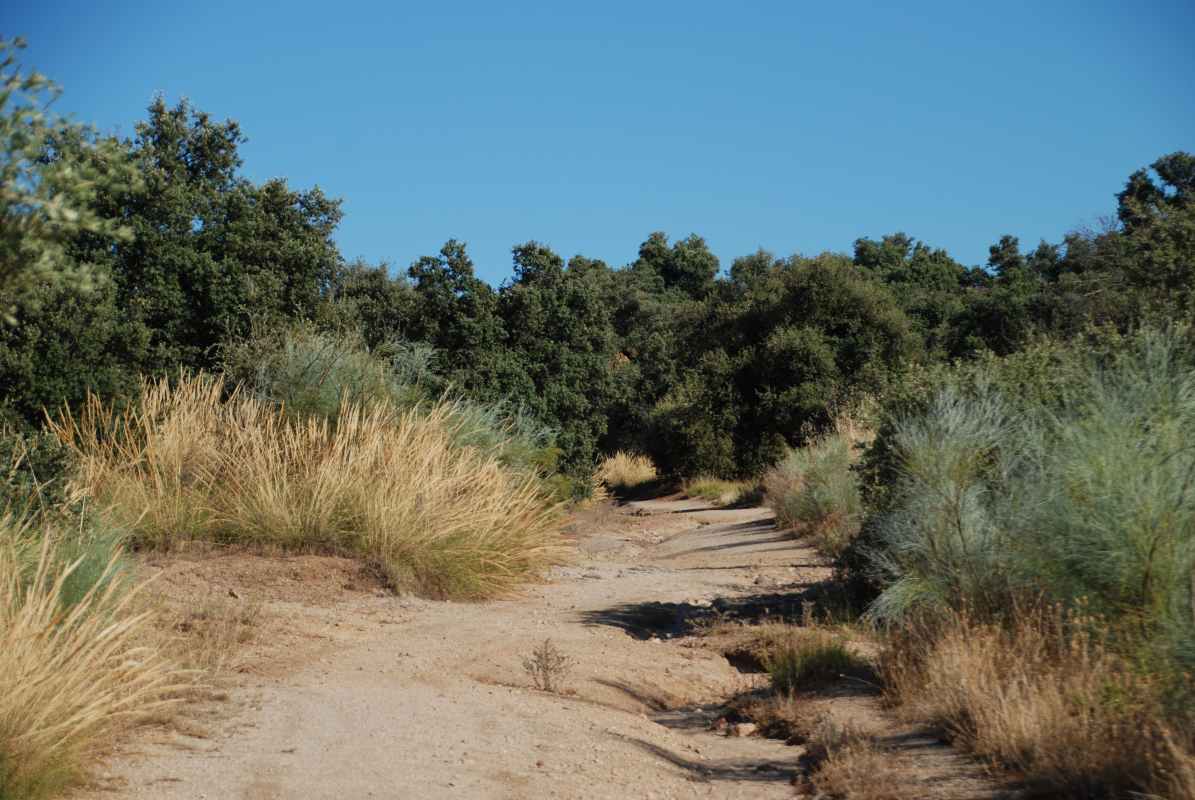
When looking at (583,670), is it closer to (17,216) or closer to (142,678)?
(142,678)

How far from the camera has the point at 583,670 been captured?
931 centimetres

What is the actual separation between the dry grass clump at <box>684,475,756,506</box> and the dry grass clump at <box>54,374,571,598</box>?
48.8 feet

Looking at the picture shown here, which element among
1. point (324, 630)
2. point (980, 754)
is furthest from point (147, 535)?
point (980, 754)

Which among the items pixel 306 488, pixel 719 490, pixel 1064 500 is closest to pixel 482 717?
pixel 1064 500

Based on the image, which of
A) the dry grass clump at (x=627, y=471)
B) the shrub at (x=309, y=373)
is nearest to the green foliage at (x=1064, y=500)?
the shrub at (x=309, y=373)

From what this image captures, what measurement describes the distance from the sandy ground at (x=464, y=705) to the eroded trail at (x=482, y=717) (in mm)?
18

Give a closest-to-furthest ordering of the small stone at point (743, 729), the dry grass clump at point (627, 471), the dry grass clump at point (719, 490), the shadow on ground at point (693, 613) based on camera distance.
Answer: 1. the small stone at point (743, 729)
2. the shadow on ground at point (693, 613)
3. the dry grass clump at point (719, 490)
4. the dry grass clump at point (627, 471)

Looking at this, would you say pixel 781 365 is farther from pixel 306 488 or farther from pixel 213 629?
pixel 213 629

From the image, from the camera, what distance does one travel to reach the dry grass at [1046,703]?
5145 millimetres

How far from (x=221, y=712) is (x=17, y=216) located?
3711mm

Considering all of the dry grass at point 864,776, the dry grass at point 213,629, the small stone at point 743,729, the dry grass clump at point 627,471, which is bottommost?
the small stone at point 743,729

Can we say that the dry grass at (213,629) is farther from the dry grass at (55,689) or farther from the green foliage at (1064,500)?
the green foliage at (1064,500)

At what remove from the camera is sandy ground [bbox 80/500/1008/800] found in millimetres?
6000

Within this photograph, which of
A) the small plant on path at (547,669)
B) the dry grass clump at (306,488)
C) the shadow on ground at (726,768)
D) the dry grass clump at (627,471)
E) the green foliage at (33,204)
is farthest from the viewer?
the dry grass clump at (627,471)
